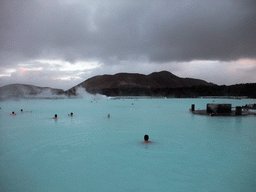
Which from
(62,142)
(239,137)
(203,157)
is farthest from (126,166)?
(239,137)

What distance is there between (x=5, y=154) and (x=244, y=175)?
11.4 meters

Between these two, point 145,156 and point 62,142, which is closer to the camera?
point 145,156

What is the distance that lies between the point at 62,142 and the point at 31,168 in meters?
4.25

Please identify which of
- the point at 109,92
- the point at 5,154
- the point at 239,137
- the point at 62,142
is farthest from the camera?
the point at 109,92

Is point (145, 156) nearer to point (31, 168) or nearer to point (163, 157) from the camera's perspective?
point (163, 157)

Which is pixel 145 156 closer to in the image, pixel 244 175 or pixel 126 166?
pixel 126 166

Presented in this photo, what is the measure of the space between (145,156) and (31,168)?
206 inches

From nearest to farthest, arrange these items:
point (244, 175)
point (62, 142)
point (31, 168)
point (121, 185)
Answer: point (121, 185) → point (244, 175) → point (31, 168) → point (62, 142)

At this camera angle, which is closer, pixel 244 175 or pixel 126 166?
pixel 244 175

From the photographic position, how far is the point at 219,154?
9836 millimetres

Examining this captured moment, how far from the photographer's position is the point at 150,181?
7016 mm

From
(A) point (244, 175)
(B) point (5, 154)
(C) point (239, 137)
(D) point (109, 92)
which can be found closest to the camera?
(A) point (244, 175)

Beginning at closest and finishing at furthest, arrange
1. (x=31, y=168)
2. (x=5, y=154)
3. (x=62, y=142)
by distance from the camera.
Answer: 1. (x=31, y=168)
2. (x=5, y=154)
3. (x=62, y=142)

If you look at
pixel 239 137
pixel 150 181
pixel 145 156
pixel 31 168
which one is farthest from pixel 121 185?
pixel 239 137
